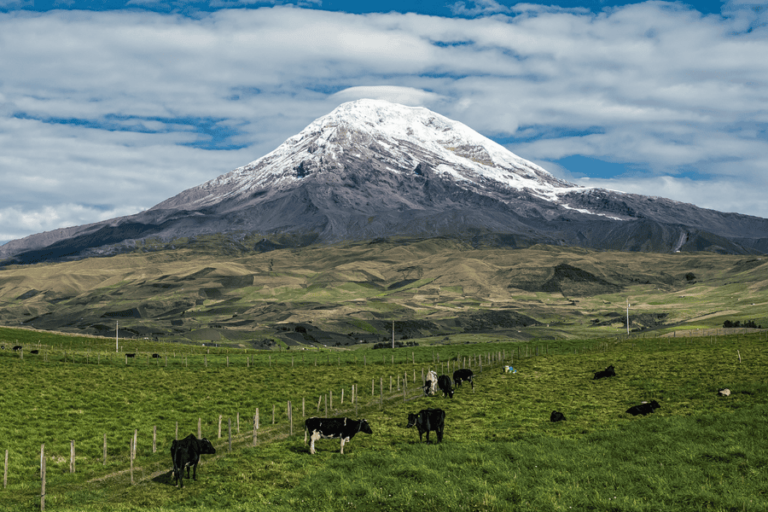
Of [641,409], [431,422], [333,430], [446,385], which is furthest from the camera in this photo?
[446,385]

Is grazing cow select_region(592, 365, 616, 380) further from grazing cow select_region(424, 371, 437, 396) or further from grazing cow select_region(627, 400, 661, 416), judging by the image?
grazing cow select_region(627, 400, 661, 416)

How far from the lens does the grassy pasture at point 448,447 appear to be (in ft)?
76.0

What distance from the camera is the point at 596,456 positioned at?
27.6m

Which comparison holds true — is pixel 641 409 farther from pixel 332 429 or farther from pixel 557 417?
pixel 332 429

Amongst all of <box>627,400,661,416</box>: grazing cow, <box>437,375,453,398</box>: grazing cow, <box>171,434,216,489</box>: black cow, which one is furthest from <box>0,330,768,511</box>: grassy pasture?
<box>437,375,453,398</box>: grazing cow

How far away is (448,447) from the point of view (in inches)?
1202

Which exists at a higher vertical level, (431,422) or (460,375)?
(431,422)

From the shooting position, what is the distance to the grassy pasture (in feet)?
76.0

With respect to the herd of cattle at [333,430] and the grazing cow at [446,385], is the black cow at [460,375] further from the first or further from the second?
the herd of cattle at [333,430]

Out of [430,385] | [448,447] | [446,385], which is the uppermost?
[446,385]

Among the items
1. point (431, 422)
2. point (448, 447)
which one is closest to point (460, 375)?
point (431, 422)

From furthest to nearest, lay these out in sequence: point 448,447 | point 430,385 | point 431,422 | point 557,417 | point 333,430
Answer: point 430,385, point 557,417, point 431,422, point 333,430, point 448,447

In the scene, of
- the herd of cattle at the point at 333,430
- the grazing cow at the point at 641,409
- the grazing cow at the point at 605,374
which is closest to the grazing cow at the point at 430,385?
the grazing cow at the point at 605,374

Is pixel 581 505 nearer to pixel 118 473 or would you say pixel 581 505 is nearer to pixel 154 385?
pixel 118 473
